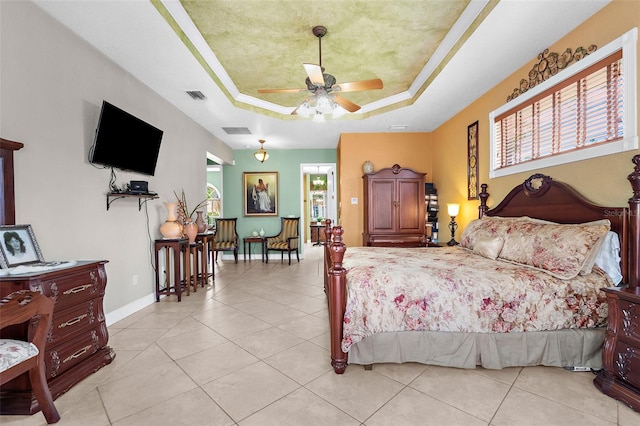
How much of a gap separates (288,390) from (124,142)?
2955mm

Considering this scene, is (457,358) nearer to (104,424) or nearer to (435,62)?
(104,424)

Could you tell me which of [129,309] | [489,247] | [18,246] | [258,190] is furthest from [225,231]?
[489,247]

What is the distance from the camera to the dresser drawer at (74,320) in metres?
Answer: 1.90

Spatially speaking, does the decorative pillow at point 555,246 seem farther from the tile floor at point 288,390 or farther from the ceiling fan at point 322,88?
the ceiling fan at point 322,88

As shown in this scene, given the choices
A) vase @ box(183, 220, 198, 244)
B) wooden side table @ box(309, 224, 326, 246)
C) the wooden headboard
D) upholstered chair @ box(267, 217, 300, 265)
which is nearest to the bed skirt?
the wooden headboard

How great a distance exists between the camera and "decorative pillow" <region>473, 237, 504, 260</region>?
2793mm

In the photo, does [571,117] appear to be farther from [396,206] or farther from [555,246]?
[396,206]

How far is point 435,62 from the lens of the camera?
3.48 metres

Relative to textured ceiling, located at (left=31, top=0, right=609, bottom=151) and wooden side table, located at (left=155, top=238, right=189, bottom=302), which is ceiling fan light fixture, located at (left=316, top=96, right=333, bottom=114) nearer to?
textured ceiling, located at (left=31, top=0, right=609, bottom=151)

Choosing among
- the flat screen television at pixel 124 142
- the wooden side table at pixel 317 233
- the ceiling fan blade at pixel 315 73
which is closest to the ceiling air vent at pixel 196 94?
the flat screen television at pixel 124 142

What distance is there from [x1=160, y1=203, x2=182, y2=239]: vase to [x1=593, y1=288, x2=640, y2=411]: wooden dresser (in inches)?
169

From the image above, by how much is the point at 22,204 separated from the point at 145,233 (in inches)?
63.1

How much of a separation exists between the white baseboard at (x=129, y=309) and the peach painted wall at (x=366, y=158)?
3515mm

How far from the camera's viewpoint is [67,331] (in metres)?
1.98
